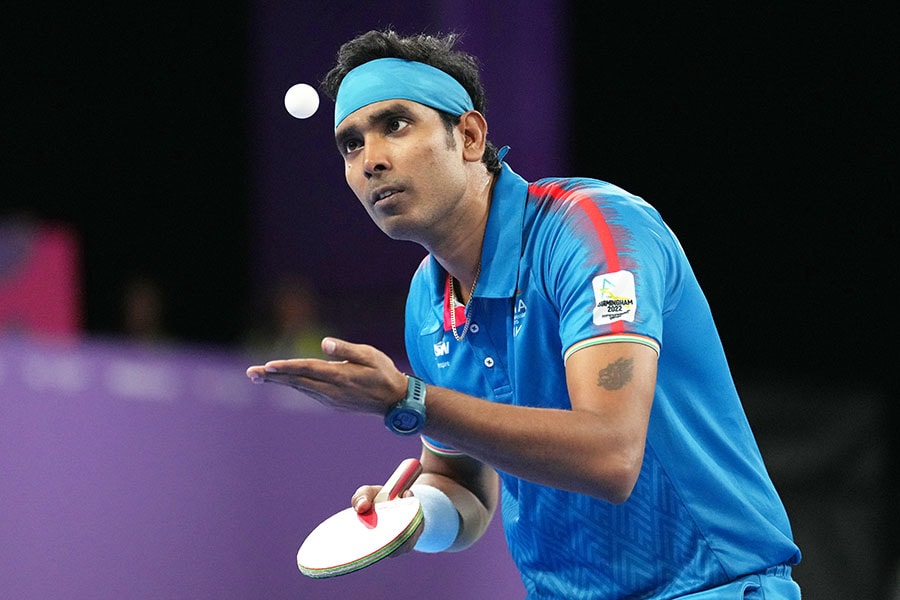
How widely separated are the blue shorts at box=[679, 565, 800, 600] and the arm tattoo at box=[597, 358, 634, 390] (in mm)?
541

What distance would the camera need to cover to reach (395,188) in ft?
8.87

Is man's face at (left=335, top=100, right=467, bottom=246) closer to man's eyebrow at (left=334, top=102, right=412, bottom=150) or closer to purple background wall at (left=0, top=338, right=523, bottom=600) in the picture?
man's eyebrow at (left=334, top=102, right=412, bottom=150)

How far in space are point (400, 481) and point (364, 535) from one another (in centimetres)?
21

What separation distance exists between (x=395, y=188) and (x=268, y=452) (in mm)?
2828

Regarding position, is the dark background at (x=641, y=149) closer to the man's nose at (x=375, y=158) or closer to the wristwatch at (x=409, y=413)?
the man's nose at (x=375, y=158)

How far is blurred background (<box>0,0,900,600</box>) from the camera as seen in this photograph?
5.00m

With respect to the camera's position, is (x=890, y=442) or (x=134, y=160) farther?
(x=134, y=160)

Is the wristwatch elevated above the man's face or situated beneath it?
situated beneath

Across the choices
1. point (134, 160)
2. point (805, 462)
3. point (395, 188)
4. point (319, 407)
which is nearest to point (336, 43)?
point (134, 160)

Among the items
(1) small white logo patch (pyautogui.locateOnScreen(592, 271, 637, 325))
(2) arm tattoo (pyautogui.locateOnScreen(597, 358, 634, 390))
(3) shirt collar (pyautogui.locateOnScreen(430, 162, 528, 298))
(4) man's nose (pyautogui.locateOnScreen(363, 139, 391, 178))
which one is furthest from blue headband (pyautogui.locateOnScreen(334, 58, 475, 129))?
(2) arm tattoo (pyautogui.locateOnScreen(597, 358, 634, 390))

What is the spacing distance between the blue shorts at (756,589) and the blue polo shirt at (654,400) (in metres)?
0.02

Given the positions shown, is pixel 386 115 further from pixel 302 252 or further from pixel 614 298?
pixel 302 252

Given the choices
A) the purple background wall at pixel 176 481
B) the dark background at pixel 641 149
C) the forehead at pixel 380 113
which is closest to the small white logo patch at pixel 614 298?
the forehead at pixel 380 113

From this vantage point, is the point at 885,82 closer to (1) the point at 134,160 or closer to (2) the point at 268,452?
(2) the point at 268,452
